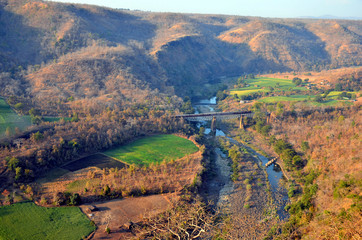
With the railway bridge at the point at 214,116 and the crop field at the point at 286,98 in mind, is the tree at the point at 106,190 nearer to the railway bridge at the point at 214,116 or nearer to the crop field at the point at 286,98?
the railway bridge at the point at 214,116

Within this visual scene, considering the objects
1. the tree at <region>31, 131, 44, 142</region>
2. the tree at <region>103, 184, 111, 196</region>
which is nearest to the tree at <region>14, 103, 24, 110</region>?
the tree at <region>31, 131, 44, 142</region>

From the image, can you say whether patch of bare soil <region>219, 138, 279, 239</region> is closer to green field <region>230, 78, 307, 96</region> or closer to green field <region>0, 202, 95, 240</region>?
green field <region>0, 202, 95, 240</region>

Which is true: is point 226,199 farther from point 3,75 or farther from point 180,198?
point 3,75

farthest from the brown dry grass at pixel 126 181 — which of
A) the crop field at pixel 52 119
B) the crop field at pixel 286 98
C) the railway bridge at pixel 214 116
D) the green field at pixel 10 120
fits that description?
the crop field at pixel 286 98

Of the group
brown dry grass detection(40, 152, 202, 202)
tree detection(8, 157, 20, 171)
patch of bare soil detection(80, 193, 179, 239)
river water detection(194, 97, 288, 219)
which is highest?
tree detection(8, 157, 20, 171)

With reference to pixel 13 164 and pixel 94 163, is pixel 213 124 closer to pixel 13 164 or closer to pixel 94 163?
pixel 94 163

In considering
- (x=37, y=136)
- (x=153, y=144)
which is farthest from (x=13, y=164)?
Result: (x=153, y=144)
